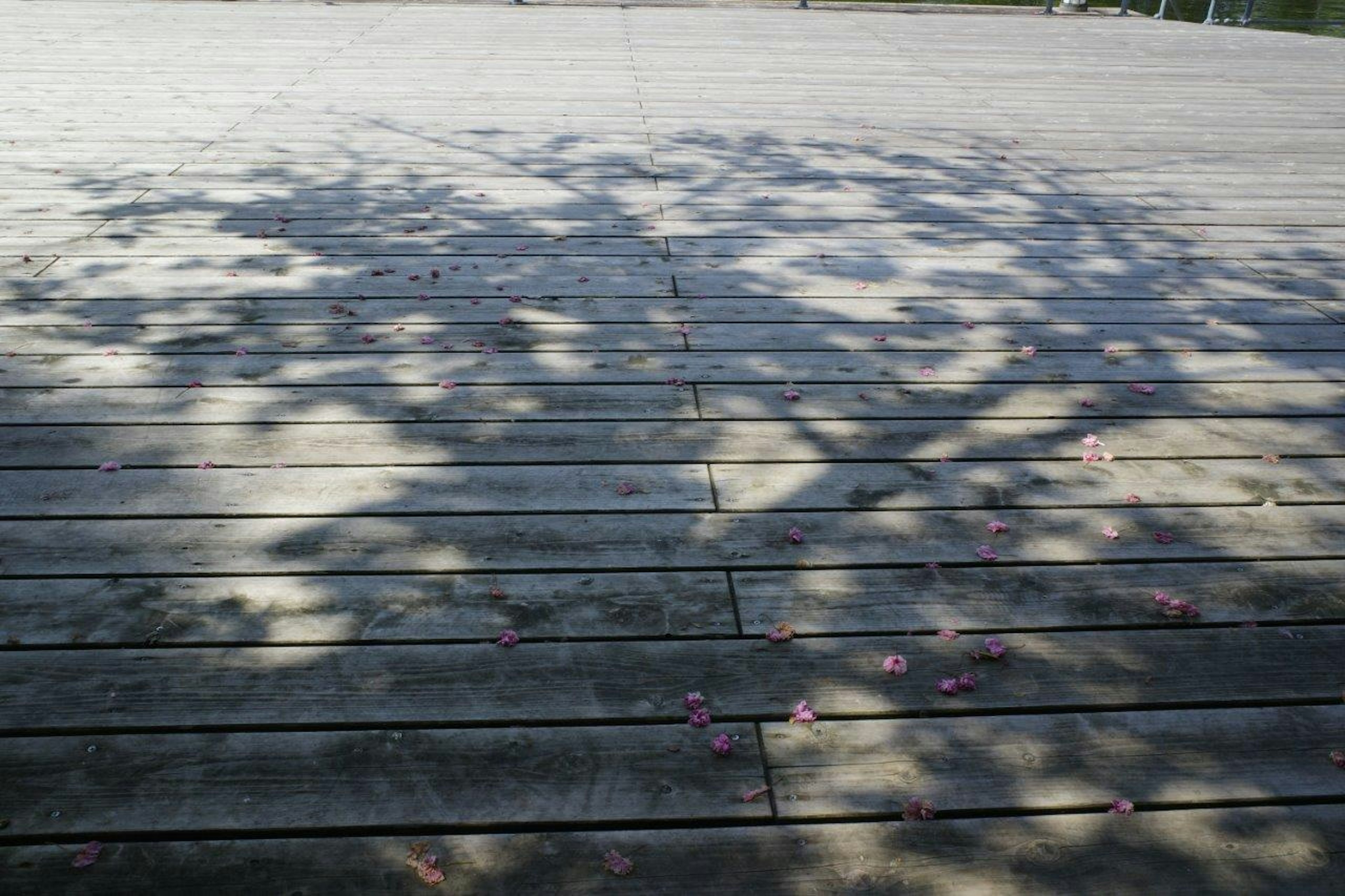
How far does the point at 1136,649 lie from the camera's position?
70.4 inches

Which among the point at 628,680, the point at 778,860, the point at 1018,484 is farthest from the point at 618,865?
the point at 1018,484

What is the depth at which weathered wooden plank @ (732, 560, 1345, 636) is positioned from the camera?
1.85 metres

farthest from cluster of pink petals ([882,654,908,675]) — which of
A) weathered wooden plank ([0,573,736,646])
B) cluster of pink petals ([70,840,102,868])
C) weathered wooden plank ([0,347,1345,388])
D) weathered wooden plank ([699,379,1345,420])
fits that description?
cluster of pink petals ([70,840,102,868])

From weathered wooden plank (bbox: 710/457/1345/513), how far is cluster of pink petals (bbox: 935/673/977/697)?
21.3 inches

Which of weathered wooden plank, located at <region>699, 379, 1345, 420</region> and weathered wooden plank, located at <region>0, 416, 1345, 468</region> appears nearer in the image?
weathered wooden plank, located at <region>0, 416, 1345, 468</region>

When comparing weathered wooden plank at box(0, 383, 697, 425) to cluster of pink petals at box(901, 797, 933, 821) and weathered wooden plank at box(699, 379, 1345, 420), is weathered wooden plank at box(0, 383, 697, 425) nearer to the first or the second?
weathered wooden plank at box(699, 379, 1345, 420)

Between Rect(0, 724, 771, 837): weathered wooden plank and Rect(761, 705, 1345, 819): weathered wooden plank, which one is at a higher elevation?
Rect(761, 705, 1345, 819): weathered wooden plank

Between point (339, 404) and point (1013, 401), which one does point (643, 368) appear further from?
point (1013, 401)

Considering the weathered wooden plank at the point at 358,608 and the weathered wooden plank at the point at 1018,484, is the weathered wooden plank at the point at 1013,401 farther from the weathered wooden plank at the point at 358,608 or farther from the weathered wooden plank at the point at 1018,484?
the weathered wooden plank at the point at 358,608

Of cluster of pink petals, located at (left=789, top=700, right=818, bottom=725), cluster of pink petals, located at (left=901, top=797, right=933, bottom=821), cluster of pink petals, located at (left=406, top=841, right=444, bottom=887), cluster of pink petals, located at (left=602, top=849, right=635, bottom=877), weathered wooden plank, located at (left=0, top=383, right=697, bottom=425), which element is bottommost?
cluster of pink petals, located at (left=406, top=841, right=444, bottom=887)

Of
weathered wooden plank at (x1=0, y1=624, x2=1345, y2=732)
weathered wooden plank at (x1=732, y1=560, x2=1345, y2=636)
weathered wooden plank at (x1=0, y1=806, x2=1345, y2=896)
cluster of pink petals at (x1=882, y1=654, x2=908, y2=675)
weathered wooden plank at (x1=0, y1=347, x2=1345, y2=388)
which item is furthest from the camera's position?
weathered wooden plank at (x1=0, y1=347, x2=1345, y2=388)

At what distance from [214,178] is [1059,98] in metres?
4.80

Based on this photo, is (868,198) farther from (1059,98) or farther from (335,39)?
(335,39)

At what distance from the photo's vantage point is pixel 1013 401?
2.65 meters
